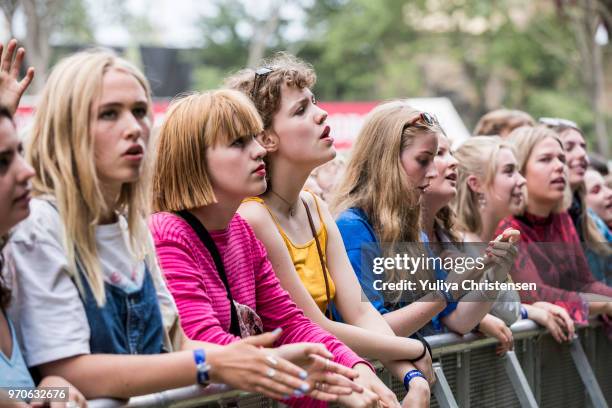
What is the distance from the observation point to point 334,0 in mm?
46938

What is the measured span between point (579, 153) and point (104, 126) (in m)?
4.97

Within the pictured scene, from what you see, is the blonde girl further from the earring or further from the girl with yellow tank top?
the earring

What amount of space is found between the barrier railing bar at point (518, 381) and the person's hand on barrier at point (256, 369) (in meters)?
2.33

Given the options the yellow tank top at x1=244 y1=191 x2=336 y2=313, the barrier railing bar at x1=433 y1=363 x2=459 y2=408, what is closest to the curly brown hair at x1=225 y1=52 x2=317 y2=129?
the yellow tank top at x1=244 y1=191 x2=336 y2=313

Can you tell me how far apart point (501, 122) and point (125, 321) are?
519 centimetres

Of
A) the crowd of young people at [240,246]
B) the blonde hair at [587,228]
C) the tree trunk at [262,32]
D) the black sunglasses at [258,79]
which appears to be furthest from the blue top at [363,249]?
the tree trunk at [262,32]

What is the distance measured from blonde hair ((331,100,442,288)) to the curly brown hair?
58 centimetres

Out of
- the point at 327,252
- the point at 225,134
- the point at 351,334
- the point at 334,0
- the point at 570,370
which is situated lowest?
the point at 570,370

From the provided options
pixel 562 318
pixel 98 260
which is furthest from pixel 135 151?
pixel 562 318

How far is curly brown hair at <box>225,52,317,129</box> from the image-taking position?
4445mm

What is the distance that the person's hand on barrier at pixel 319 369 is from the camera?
3.05 m

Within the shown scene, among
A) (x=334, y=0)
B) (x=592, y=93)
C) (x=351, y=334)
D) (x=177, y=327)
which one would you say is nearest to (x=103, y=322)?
(x=177, y=327)

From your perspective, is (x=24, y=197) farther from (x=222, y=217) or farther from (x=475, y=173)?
(x=475, y=173)

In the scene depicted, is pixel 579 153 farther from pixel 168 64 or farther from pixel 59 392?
pixel 168 64
